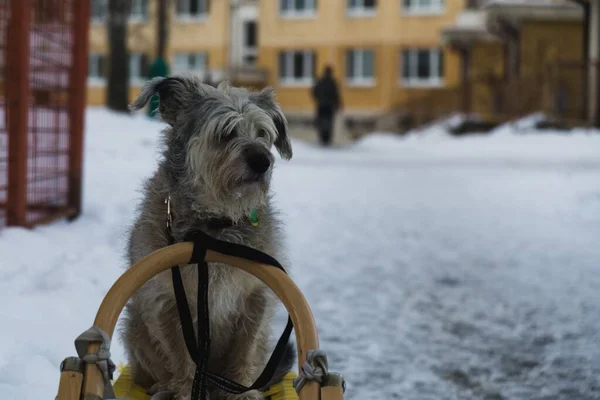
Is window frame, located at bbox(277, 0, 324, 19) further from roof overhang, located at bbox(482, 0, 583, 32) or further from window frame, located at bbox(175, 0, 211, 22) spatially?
roof overhang, located at bbox(482, 0, 583, 32)

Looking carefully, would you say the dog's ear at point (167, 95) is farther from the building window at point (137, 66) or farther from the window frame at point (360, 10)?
the building window at point (137, 66)

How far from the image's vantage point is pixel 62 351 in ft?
14.7

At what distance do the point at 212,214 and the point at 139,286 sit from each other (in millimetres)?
678

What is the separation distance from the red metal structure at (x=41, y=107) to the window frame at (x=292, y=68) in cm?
3589

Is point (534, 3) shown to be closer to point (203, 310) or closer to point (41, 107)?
point (41, 107)

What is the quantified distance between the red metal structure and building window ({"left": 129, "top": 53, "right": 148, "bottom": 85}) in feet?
138

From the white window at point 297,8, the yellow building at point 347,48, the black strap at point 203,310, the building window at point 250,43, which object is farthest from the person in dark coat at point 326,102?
the black strap at point 203,310

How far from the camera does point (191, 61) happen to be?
164 feet

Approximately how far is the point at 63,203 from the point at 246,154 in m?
6.34

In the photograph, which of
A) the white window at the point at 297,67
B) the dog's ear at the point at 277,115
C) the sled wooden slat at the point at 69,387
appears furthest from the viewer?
the white window at the point at 297,67

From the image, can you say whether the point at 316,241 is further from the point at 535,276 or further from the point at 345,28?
the point at 345,28

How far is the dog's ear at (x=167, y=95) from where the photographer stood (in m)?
3.67

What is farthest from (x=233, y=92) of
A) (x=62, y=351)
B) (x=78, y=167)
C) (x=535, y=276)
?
(x=78, y=167)

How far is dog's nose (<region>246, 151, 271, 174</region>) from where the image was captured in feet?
11.5
